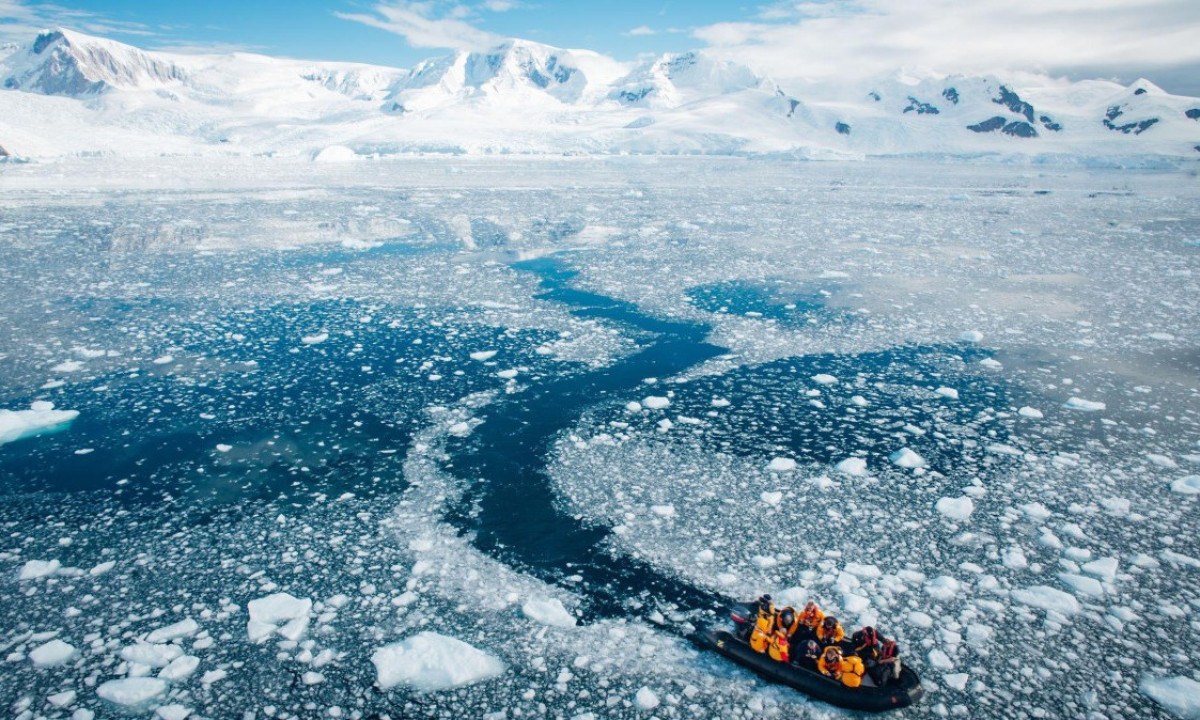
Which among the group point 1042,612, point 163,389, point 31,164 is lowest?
point 1042,612

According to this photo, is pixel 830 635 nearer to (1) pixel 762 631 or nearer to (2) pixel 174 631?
(1) pixel 762 631

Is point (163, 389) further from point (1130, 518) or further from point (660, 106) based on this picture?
point (660, 106)

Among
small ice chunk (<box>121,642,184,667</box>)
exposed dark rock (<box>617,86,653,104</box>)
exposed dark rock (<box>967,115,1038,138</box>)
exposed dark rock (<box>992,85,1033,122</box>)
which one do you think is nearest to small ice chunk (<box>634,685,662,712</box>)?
small ice chunk (<box>121,642,184,667</box>)

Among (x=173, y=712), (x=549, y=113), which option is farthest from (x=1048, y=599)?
(x=549, y=113)

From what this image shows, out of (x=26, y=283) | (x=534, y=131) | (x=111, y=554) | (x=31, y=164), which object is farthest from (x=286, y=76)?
(x=111, y=554)

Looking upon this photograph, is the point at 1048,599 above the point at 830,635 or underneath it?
underneath

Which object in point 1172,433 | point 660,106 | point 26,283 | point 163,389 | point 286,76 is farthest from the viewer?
point 286,76
